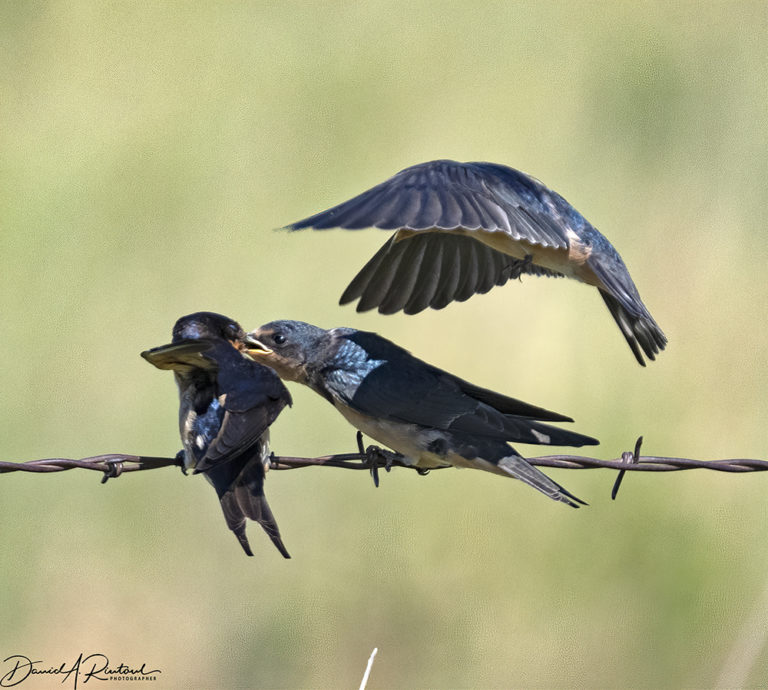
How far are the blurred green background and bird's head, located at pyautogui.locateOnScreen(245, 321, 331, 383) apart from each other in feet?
4.16

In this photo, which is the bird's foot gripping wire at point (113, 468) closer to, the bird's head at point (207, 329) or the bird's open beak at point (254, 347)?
the bird's head at point (207, 329)

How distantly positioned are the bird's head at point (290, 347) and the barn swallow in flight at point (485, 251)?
0.20 m

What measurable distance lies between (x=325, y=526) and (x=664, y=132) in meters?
2.87

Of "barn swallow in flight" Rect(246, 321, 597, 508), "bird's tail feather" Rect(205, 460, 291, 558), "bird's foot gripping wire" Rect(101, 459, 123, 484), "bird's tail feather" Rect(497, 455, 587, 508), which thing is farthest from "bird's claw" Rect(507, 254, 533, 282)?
"bird's foot gripping wire" Rect(101, 459, 123, 484)

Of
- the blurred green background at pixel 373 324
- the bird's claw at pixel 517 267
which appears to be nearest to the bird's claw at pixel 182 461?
the blurred green background at pixel 373 324

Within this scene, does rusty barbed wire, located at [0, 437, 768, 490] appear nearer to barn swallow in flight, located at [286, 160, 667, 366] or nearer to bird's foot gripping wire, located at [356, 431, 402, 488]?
bird's foot gripping wire, located at [356, 431, 402, 488]

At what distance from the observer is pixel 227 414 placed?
4.42 meters

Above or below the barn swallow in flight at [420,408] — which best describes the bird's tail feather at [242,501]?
below

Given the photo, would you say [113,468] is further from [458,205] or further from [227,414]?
[458,205]

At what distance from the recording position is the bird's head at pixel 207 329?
4801 millimetres

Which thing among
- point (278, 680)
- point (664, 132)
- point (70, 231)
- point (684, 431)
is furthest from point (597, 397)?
point (70, 231)

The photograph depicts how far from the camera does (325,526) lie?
19.5 ft

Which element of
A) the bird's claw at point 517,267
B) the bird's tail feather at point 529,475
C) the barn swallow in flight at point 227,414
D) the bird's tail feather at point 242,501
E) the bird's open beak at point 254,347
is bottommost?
the bird's tail feather at point 242,501

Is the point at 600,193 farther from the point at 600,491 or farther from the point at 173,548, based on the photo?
the point at 173,548
